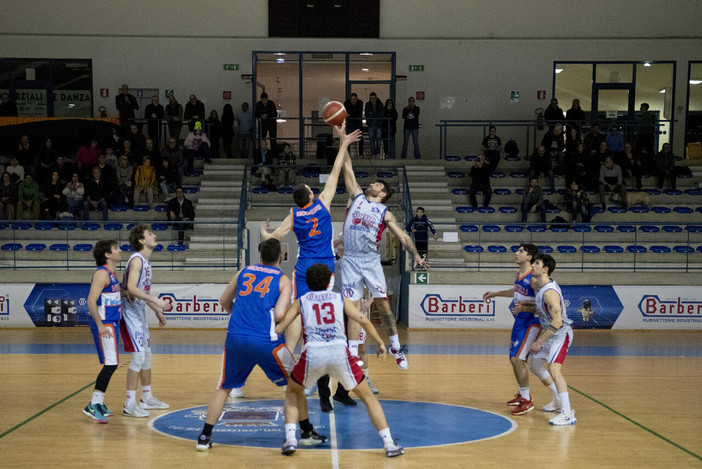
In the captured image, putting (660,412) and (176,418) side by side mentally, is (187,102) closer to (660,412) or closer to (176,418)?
(176,418)

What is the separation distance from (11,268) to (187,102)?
322 inches

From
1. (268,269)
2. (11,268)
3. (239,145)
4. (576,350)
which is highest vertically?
(239,145)

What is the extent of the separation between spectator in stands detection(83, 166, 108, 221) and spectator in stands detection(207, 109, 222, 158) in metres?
4.22

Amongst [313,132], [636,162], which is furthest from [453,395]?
[313,132]

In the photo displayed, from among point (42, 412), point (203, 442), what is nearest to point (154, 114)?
point (42, 412)

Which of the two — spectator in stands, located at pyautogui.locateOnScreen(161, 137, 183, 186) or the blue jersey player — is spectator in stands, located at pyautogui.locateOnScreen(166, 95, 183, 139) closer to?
spectator in stands, located at pyautogui.locateOnScreen(161, 137, 183, 186)

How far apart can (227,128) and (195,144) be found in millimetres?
1488

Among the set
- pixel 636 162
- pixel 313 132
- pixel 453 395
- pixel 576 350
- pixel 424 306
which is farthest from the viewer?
pixel 313 132

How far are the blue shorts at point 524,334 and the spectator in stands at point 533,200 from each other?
1060 centimetres

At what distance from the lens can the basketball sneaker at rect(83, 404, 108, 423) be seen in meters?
8.47

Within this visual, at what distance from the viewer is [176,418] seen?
29.0 feet

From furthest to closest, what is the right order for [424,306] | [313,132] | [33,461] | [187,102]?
1. [313,132]
2. [187,102]
3. [424,306]
4. [33,461]

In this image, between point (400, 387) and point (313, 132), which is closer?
point (400, 387)

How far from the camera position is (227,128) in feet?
75.5
